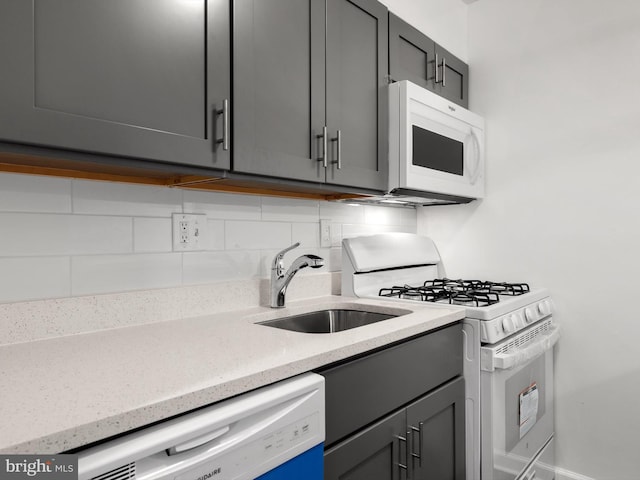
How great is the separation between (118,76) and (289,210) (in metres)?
0.96

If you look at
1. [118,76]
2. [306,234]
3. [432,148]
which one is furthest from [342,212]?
[118,76]

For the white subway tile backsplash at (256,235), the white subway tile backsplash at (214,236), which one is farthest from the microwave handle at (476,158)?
the white subway tile backsplash at (214,236)

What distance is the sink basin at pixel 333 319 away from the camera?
172 centimetres

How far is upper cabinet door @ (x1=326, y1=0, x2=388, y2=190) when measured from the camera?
1.61m

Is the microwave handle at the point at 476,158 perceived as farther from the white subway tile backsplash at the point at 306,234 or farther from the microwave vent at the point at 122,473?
the microwave vent at the point at 122,473

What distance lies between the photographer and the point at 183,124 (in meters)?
1.15

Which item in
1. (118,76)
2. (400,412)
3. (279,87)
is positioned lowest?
(400,412)

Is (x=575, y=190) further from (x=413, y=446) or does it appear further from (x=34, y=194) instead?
(x=34, y=194)

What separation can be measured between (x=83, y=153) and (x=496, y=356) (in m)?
1.47

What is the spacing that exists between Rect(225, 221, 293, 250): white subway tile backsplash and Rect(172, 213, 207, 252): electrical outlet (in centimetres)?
11

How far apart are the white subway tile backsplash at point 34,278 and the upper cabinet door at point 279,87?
0.56 metres

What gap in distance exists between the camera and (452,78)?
7.75 ft

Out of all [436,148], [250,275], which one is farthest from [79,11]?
[436,148]

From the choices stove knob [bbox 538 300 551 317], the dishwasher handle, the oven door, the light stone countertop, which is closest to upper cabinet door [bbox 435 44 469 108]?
stove knob [bbox 538 300 551 317]
